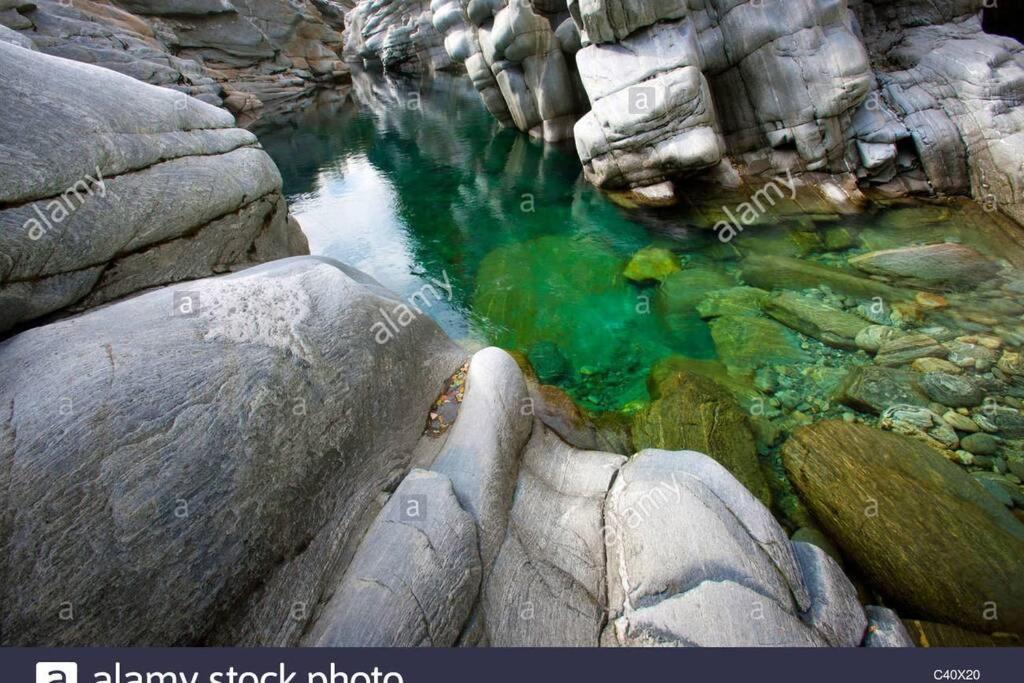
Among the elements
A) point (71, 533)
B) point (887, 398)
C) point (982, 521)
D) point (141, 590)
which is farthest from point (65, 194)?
point (887, 398)

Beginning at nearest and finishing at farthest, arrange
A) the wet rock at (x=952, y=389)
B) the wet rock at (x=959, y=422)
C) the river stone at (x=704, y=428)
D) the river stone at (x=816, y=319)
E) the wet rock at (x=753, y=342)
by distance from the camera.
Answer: the river stone at (x=704, y=428) → the wet rock at (x=959, y=422) → the wet rock at (x=952, y=389) → the wet rock at (x=753, y=342) → the river stone at (x=816, y=319)

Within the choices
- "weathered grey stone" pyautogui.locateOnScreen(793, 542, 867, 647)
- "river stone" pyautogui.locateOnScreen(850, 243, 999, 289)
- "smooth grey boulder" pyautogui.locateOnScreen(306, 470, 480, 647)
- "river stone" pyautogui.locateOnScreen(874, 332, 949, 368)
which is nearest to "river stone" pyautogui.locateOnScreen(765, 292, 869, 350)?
"river stone" pyautogui.locateOnScreen(874, 332, 949, 368)

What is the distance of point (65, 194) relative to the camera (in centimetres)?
439

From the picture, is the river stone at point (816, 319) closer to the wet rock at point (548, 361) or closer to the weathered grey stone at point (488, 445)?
Result: the wet rock at point (548, 361)

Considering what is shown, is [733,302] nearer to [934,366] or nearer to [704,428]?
[934,366]

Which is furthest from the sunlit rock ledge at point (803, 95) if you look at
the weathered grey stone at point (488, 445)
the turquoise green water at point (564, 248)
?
the weathered grey stone at point (488, 445)

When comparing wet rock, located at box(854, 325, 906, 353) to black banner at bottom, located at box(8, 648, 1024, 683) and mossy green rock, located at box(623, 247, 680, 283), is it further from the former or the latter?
black banner at bottom, located at box(8, 648, 1024, 683)

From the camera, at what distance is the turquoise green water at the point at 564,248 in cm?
859

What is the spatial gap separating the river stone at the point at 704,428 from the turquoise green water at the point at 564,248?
2.51ft

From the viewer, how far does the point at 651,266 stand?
36.2 feet

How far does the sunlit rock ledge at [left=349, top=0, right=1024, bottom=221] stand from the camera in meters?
11.7

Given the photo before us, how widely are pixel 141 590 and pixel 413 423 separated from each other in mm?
2472

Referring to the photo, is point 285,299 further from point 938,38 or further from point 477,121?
point 477,121

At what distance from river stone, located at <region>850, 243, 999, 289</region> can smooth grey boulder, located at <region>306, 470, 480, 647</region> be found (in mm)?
10035
